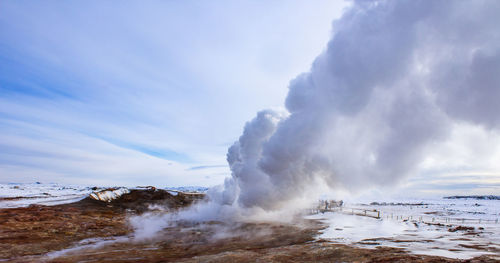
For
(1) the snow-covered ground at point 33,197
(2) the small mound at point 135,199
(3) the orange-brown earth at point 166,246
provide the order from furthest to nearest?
(2) the small mound at point 135,199, (1) the snow-covered ground at point 33,197, (3) the orange-brown earth at point 166,246

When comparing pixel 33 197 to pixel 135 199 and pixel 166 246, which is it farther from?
pixel 166 246

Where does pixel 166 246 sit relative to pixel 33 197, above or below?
above

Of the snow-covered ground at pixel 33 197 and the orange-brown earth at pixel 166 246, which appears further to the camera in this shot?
the snow-covered ground at pixel 33 197

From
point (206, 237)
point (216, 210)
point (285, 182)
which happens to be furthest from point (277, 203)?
point (206, 237)

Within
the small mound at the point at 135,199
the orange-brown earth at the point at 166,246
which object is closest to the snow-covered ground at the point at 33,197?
the small mound at the point at 135,199

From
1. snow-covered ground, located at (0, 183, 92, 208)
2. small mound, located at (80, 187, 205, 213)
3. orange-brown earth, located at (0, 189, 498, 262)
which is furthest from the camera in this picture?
small mound, located at (80, 187, 205, 213)

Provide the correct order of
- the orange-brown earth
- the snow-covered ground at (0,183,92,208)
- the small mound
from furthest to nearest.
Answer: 1. the small mound
2. the snow-covered ground at (0,183,92,208)
3. the orange-brown earth

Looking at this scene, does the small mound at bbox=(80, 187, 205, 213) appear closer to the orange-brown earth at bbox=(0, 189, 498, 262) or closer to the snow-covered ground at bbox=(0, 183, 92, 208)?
the snow-covered ground at bbox=(0, 183, 92, 208)

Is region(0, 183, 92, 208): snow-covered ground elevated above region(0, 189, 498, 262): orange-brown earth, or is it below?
below

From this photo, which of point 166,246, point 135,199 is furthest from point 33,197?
point 166,246

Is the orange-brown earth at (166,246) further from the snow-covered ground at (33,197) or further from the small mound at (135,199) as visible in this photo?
the small mound at (135,199)

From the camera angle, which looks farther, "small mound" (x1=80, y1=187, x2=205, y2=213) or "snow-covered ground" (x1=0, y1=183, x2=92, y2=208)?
"small mound" (x1=80, y1=187, x2=205, y2=213)

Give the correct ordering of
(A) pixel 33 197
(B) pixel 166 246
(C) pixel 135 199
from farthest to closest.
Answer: (C) pixel 135 199 < (A) pixel 33 197 < (B) pixel 166 246

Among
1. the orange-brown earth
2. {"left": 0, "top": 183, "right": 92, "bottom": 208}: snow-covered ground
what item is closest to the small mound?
{"left": 0, "top": 183, "right": 92, "bottom": 208}: snow-covered ground
